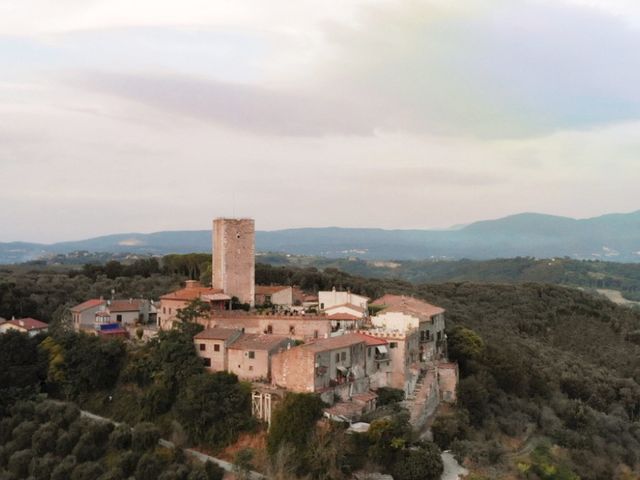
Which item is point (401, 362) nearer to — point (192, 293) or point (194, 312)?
point (194, 312)

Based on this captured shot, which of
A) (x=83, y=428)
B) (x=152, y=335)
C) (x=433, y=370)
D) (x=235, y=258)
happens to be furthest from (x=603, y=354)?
(x=83, y=428)

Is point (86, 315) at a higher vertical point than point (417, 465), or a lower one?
higher

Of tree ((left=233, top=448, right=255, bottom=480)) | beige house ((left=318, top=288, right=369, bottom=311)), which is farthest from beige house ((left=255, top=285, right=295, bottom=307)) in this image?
tree ((left=233, top=448, right=255, bottom=480))

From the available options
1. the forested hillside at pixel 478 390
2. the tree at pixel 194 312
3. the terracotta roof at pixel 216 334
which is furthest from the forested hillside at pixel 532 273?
the terracotta roof at pixel 216 334

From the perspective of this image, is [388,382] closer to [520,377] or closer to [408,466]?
[408,466]

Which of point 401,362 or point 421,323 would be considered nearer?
point 401,362

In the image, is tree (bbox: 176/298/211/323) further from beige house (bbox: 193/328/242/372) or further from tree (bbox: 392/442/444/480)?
tree (bbox: 392/442/444/480)

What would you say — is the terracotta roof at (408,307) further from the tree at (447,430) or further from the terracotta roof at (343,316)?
the tree at (447,430)

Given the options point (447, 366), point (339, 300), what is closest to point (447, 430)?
point (447, 366)
